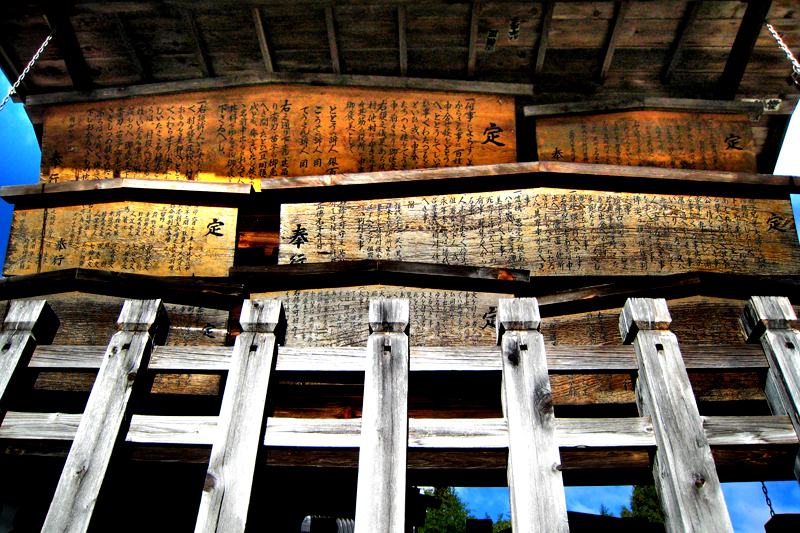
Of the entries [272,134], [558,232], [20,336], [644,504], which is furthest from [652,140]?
[644,504]

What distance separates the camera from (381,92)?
5.46 m

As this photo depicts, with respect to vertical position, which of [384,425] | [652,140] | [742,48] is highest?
[742,48]

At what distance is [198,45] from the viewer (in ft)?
17.6

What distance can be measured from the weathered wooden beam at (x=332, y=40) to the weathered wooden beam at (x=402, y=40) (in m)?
0.60

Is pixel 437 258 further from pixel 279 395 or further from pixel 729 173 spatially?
pixel 729 173

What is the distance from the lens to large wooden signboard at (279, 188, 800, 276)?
4.43m

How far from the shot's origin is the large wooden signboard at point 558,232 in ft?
14.5

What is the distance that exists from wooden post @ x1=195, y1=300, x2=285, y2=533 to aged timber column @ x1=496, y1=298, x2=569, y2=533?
1057mm

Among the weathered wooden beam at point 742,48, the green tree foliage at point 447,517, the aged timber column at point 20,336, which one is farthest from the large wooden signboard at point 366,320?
the green tree foliage at point 447,517

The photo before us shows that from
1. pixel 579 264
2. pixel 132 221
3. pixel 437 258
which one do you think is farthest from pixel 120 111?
pixel 579 264

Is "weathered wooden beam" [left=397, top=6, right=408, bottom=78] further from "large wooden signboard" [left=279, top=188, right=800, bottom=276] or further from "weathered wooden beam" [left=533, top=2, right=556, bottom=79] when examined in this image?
"large wooden signboard" [left=279, top=188, right=800, bottom=276]

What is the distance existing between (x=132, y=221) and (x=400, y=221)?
7.48 ft

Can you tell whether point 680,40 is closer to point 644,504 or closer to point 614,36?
point 614,36

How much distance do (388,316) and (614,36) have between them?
4.08 meters
